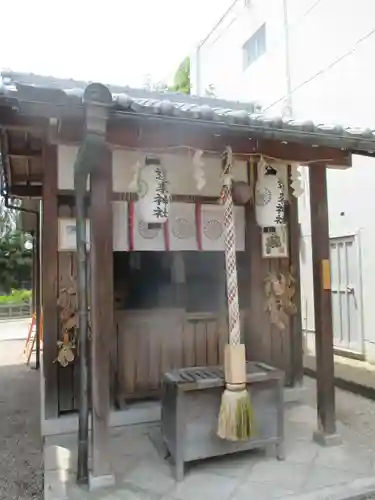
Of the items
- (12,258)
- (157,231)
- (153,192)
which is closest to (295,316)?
(157,231)

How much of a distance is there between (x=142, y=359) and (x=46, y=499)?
2.12 metres

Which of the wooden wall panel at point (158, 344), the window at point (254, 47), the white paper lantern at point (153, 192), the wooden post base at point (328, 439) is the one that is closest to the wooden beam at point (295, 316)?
the wooden wall panel at point (158, 344)

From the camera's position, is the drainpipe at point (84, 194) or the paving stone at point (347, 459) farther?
the paving stone at point (347, 459)

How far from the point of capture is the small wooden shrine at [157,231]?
11.9 ft

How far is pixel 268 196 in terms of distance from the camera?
471 centimetres

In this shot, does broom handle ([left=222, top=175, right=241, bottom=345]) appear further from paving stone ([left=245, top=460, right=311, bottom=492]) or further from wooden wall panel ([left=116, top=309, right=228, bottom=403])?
wooden wall panel ([left=116, top=309, right=228, bottom=403])

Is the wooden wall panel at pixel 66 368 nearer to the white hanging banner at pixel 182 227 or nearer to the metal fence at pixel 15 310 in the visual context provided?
the white hanging banner at pixel 182 227

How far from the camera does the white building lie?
8.04 meters

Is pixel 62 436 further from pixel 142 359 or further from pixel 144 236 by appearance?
pixel 144 236

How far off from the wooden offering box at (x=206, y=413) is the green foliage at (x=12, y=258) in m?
20.7

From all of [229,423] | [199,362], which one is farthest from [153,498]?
[199,362]

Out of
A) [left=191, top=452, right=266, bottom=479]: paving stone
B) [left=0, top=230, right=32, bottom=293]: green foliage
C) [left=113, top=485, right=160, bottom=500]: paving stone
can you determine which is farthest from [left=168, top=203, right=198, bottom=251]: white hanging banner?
[left=0, top=230, right=32, bottom=293]: green foliage

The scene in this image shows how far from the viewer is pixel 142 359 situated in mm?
5402

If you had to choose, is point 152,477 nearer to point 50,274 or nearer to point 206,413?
point 206,413
